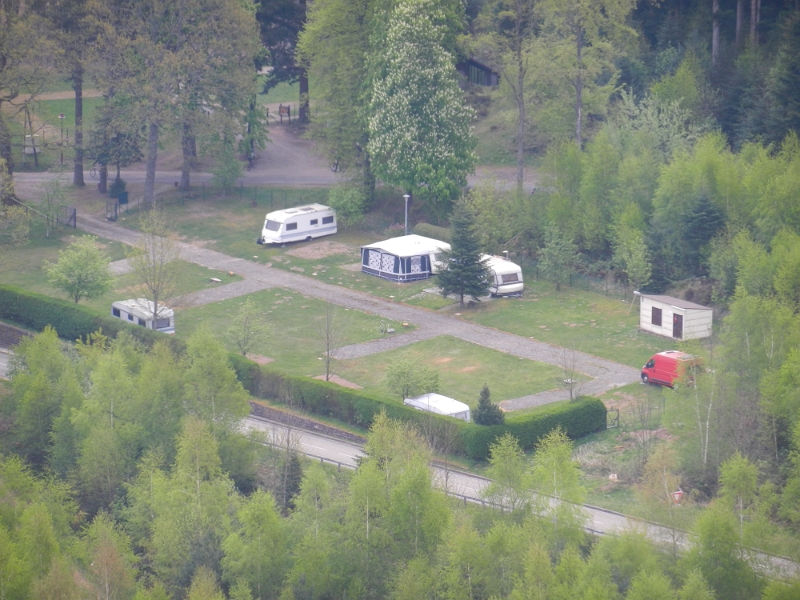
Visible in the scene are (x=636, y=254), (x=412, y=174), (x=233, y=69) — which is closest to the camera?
(x=636, y=254)

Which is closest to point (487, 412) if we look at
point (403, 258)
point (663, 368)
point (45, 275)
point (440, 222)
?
point (663, 368)

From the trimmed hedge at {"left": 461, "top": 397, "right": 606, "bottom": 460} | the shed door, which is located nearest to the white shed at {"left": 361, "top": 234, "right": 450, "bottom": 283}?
the shed door

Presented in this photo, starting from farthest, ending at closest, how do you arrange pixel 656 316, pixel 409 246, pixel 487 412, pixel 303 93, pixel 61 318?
pixel 303 93 < pixel 409 246 < pixel 61 318 < pixel 656 316 < pixel 487 412

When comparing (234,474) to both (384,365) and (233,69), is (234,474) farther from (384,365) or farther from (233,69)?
(233,69)

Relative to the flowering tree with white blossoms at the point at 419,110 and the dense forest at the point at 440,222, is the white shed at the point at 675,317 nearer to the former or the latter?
the dense forest at the point at 440,222

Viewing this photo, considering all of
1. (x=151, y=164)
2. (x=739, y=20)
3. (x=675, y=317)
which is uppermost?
(x=739, y=20)

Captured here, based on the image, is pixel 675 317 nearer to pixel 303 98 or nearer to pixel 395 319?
pixel 395 319

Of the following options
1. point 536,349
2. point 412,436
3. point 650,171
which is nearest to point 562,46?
point 650,171

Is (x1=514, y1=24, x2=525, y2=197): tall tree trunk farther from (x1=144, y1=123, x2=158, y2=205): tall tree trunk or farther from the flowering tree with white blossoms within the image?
(x1=144, y1=123, x2=158, y2=205): tall tree trunk
